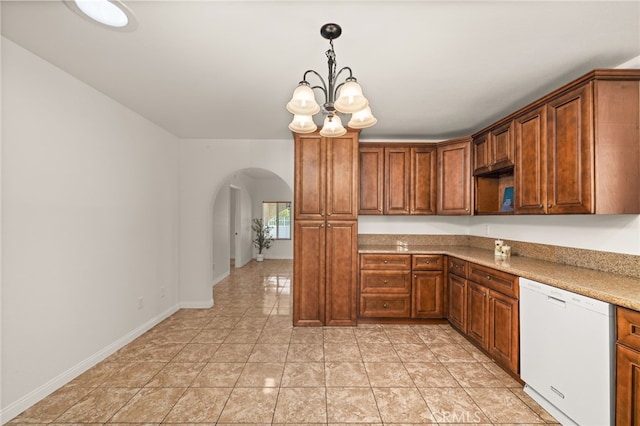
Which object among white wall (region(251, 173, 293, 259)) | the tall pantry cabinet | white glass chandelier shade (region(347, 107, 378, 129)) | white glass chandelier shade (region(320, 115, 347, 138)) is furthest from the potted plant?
white glass chandelier shade (region(347, 107, 378, 129))

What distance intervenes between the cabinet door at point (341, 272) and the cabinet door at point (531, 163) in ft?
5.84

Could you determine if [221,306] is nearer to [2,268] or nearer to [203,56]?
[2,268]

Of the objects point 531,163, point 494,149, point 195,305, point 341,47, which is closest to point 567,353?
point 531,163

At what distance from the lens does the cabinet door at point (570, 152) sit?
2.12m

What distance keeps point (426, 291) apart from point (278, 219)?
6430mm

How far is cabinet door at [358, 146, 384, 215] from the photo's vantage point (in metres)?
4.06

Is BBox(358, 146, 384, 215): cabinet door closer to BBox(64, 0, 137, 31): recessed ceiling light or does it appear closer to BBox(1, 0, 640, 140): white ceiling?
BBox(1, 0, 640, 140): white ceiling

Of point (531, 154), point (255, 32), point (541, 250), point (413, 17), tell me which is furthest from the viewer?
point (541, 250)

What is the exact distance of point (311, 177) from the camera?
370cm

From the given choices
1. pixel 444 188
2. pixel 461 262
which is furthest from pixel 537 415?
pixel 444 188

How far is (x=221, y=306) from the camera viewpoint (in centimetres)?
457

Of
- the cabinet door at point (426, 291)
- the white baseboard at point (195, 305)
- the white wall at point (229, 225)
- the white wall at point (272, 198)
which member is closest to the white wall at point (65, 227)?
the white baseboard at point (195, 305)

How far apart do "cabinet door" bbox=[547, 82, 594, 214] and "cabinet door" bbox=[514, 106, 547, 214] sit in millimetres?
63

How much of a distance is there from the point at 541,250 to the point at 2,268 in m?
4.61
